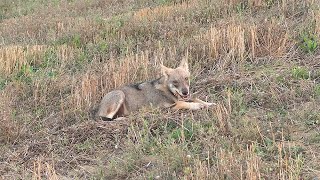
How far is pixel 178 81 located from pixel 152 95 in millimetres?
555

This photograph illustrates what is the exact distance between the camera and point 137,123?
6.87 meters

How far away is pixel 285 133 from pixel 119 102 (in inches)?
121

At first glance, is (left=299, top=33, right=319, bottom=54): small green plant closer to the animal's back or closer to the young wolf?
the young wolf

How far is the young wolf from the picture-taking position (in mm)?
7695

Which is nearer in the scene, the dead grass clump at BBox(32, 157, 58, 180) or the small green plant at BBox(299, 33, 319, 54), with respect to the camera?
the dead grass clump at BBox(32, 157, 58, 180)

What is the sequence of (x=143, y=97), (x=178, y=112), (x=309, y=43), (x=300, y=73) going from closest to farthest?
(x=178, y=112)
(x=300, y=73)
(x=143, y=97)
(x=309, y=43)

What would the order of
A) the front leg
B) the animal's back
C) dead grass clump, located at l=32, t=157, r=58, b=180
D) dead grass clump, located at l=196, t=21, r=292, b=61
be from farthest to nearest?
dead grass clump, located at l=196, t=21, r=292, b=61 < the animal's back < the front leg < dead grass clump, located at l=32, t=157, r=58, b=180

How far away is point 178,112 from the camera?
24.0 ft

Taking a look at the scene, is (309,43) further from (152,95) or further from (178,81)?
(152,95)

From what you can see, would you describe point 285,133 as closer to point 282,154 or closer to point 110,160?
point 282,154

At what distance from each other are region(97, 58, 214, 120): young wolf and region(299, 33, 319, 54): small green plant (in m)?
2.56

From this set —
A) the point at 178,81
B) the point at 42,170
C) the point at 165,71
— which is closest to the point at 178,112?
the point at 178,81

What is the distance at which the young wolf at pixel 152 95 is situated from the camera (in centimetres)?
770

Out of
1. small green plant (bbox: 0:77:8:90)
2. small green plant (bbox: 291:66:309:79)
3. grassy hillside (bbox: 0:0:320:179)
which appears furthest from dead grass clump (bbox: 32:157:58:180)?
small green plant (bbox: 291:66:309:79)
